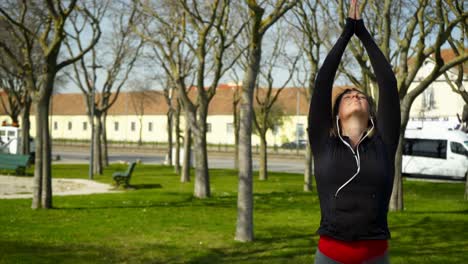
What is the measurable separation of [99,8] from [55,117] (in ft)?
238

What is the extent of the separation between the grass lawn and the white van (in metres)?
12.4

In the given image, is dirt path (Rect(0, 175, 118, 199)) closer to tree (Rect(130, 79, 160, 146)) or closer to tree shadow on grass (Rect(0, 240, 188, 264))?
tree shadow on grass (Rect(0, 240, 188, 264))

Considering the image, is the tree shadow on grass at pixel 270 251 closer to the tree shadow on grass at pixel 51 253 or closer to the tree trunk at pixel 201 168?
the tree shadow on grass at pixel 51 253

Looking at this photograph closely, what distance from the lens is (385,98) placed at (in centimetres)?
346

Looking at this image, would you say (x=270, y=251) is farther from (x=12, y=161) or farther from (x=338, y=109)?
(x=12, y=161)

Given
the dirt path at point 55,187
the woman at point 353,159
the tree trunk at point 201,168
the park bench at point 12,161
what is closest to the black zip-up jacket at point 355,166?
the woman at point 353,159

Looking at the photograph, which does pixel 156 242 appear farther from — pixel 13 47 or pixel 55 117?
pixel 55 117

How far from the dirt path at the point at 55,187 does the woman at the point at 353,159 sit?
52.9 ft

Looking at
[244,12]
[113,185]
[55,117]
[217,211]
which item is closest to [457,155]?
[244,12]

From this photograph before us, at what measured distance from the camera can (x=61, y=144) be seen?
7894 centimetres

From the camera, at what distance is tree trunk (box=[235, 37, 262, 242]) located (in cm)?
1088

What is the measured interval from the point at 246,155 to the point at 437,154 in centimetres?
2204

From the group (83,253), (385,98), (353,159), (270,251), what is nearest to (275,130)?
(270,251)

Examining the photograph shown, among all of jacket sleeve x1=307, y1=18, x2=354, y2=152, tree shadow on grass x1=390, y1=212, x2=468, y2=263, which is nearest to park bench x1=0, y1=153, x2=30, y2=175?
tree shadow on grass x1=390, y1=212, x2=468, y2=263
